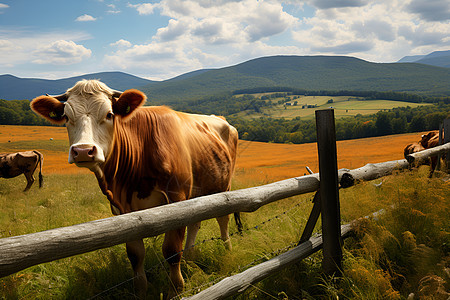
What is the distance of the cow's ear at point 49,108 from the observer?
114 inches

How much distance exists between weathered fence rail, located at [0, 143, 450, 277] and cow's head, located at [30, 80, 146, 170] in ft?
2.88

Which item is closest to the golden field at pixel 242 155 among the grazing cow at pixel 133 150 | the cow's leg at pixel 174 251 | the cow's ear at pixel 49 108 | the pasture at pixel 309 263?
the pasture at pixel 309 263

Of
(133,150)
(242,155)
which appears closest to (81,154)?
(133,150)

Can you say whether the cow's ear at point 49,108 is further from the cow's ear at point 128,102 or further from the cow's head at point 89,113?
the cow's ear at point 128,102

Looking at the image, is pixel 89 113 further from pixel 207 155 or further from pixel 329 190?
pixel 329 190

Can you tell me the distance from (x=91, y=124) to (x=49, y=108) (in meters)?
0.61

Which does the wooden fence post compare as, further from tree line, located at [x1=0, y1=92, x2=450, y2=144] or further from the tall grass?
tree line, located at [x1=0, y1=92, x2=450, y2=144]

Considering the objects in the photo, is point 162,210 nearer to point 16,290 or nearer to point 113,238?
point 113,238

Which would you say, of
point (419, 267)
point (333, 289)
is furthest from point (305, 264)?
point (419, 267)

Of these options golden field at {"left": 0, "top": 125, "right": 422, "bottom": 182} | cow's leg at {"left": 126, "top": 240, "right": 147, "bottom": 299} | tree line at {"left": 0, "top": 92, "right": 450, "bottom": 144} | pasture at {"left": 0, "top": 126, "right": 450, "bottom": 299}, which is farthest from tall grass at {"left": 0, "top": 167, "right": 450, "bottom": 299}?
golden field at {"left": 0, "top": 125, "right": 422, "bottom": 182}

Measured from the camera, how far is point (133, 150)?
10.6 ft

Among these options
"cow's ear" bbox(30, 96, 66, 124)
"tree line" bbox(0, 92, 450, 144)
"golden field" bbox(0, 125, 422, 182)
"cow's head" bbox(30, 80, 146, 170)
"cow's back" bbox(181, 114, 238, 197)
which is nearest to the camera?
"cow's head" bbox(30, 80, 146, 170)

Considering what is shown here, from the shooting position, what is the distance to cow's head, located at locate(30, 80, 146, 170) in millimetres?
2590

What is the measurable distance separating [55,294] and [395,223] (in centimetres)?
403
